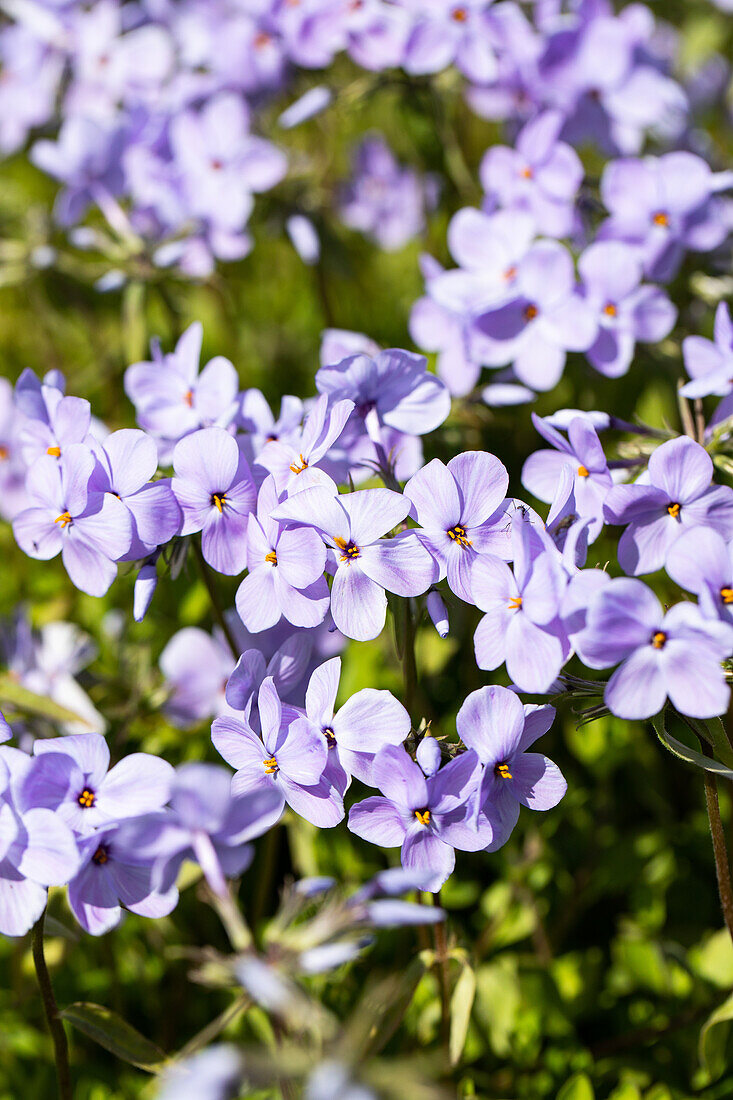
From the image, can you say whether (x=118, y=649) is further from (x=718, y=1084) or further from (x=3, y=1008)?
(x=718, y=1084)

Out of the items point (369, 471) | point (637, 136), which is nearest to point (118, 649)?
point (369, 471)

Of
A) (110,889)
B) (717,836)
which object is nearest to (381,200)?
(717,836)

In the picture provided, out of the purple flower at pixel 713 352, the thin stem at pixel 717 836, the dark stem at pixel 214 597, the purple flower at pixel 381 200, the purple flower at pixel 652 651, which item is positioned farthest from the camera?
the purple flower at pixel 381 200

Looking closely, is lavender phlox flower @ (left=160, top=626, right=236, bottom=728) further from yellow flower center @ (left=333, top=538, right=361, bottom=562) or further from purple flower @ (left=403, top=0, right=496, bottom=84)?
purple flower @ (left=403, top=0, right=496, bottom=84)

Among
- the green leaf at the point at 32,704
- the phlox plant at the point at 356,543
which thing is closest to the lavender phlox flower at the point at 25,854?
the phlox plant at the point at 356,543

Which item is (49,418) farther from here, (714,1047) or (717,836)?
(714,1047)

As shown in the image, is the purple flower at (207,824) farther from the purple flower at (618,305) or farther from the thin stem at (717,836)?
the purple flower at (618,305)
